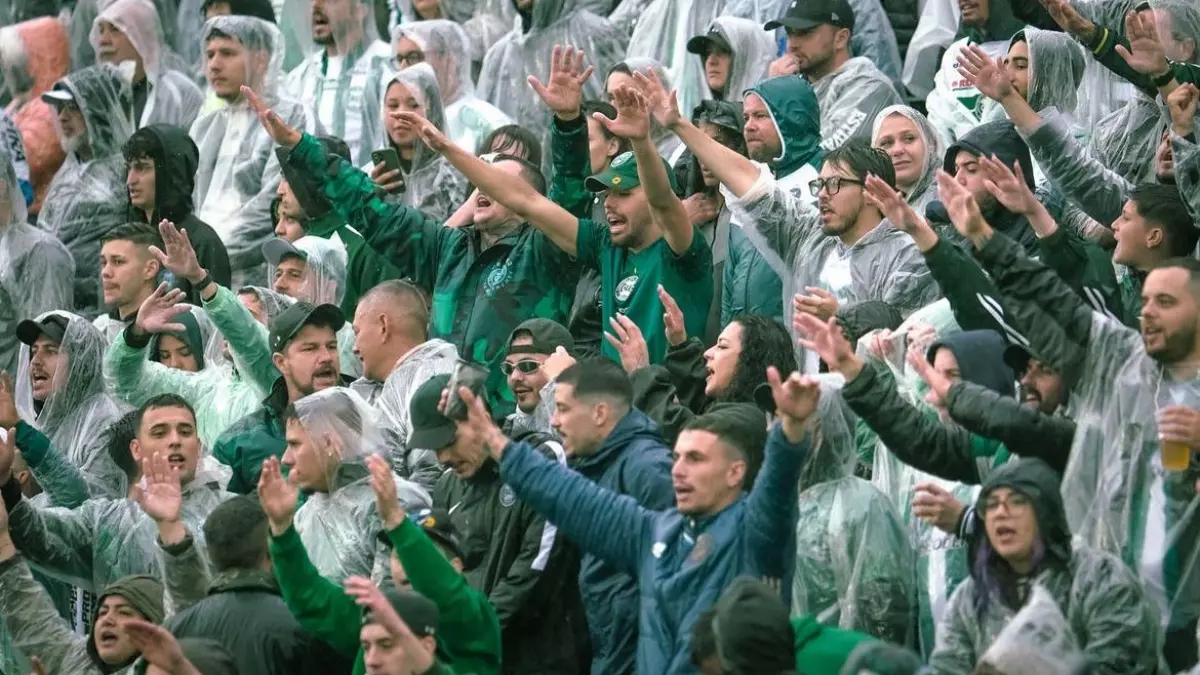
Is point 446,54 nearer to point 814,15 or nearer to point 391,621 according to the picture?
point 814,15

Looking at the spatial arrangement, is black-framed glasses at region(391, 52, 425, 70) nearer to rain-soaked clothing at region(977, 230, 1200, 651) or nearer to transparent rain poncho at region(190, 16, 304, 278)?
transparent rain poncho at region(190, 16, 304, 278)

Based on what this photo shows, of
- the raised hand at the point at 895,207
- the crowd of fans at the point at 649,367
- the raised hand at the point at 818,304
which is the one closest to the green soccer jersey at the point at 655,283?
the crowd of fans at the point at 649,367

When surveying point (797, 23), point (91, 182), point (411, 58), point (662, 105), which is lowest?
point (91, 182)

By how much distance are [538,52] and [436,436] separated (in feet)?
17.8

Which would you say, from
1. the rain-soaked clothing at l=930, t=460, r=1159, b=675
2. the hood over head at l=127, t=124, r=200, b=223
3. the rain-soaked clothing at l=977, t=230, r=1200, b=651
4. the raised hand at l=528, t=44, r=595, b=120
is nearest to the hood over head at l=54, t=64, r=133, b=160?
the hood over head at l=127, t=124, r=200, b=223

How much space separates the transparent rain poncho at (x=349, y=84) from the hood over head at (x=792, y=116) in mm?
3546

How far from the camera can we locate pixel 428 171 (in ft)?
38.5

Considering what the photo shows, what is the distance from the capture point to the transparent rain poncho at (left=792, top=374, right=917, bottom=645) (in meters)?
7.88

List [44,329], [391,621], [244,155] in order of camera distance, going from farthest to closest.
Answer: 1. [244,155]
2. [44,329]
3. [391,621]

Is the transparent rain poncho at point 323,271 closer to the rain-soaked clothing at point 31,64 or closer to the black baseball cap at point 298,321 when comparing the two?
the black baseball cap at point 298,321

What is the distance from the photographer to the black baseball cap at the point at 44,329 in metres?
10.6

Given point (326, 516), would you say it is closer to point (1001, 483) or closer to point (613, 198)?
point (613, 198)

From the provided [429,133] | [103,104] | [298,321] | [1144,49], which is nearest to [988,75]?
[1144,49]

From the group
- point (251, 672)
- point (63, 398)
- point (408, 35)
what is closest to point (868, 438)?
point (251, 672)
